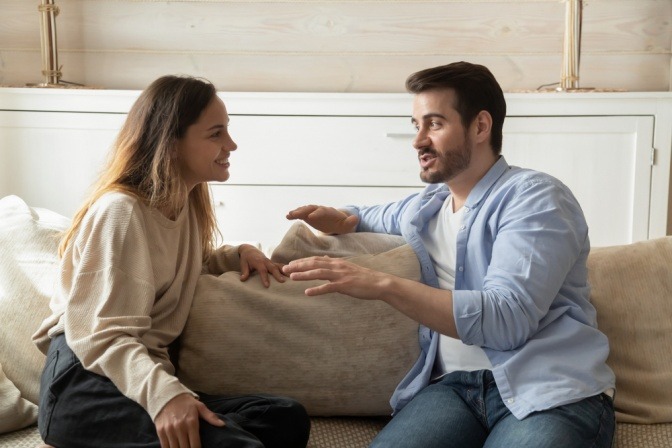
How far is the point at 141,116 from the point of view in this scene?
168cm

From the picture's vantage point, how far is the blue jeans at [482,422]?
140 centimetres

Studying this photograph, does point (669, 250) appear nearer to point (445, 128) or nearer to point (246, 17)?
point (445, 128)

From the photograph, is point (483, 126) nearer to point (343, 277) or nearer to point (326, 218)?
point (326, 218)

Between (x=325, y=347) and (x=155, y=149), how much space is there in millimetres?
494

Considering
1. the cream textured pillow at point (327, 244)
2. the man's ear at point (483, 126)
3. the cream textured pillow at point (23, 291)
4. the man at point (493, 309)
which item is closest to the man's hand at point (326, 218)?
the cream textured pillow at point (327, 244)

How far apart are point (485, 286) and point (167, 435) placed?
58cm

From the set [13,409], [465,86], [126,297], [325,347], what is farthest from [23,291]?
[465,86]

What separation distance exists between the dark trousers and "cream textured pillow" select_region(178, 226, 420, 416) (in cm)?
12

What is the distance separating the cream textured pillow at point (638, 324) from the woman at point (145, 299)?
62 cm

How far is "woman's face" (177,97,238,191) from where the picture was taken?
1.69 m

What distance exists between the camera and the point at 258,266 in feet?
5.72

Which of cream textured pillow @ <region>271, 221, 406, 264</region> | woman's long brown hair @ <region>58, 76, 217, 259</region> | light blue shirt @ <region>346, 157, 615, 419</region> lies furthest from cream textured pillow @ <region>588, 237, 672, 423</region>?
woman's long brown hair @ <region>58, 76, 217, 259</region>

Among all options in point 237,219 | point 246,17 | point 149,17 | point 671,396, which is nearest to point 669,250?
point 671,396

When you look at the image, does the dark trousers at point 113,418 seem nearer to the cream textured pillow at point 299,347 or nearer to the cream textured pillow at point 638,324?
the cream textured pillow at point 299,347
